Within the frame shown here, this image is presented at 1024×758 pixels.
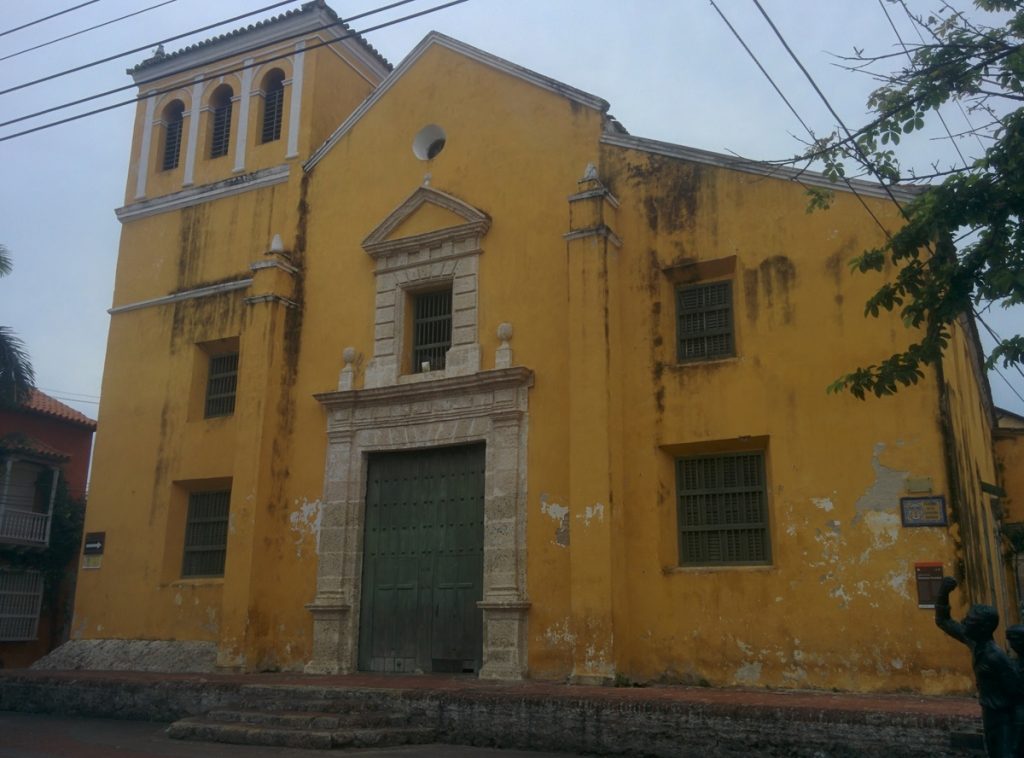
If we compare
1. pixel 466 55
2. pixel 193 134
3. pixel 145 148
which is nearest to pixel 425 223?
pixel 466 55

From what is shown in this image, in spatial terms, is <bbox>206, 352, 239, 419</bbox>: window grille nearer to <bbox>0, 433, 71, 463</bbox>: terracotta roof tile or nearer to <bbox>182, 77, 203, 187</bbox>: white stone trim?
<bbox>182, 77, 203, 187</bbox>: white stone trim

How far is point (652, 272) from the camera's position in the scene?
12.2m

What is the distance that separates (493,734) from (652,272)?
231 inches

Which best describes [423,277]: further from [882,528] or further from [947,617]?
[947,617]

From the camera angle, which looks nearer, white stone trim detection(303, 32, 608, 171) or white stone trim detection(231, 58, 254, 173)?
white stone trim detection(303, 32, 608, 171)

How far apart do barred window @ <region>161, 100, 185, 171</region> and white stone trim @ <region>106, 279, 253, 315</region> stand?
2580 mm

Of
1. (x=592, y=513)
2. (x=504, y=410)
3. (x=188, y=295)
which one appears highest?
(x=188, y=295)

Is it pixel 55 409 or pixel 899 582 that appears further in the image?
pixel 55 409

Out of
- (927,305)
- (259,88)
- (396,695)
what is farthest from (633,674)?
(259,88)

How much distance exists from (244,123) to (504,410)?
765 centimetres

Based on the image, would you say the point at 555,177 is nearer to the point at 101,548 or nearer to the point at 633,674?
the point at 633,674

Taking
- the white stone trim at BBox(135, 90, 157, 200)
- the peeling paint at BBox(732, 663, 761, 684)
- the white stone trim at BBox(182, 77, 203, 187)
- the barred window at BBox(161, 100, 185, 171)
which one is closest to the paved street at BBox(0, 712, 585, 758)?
the peeling paint at BBox(732, 663, 761, 684)

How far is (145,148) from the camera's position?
17359 millimetres

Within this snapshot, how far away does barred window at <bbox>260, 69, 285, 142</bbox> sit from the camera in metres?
16.4
